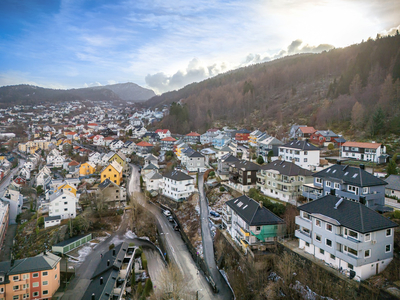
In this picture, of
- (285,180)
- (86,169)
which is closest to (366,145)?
(285,180)

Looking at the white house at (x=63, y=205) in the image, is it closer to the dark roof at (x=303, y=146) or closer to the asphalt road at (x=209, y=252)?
the asphalt road at (x=209, y=252)

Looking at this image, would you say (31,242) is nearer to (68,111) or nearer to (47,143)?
(47,143)

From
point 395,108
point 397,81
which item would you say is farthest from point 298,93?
point 395,108

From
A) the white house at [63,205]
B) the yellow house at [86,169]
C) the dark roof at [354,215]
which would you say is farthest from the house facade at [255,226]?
the yellow house at [86,169]

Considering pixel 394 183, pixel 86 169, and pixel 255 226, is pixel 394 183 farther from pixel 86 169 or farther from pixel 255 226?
pixel 86 169

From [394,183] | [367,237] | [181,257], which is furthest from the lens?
[181,257]

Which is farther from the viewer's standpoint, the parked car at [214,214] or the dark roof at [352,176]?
the parked car at [214,214]
